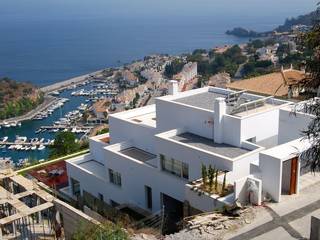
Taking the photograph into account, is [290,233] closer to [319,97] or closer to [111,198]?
[319,97]

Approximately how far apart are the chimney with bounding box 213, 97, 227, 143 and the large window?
168cm

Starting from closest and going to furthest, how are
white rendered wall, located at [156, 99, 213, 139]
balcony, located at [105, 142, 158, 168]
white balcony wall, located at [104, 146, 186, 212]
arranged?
white balcony wall, located at [104, 146, 186, 212]
white rendered wall, located at [156, 99, 213, 139]
balcony, located at [105, 142, 158, 168]

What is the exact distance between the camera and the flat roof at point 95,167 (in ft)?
69.2

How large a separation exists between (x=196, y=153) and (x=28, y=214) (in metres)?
6.15

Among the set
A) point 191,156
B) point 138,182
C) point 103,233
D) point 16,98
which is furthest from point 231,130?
point 16,98

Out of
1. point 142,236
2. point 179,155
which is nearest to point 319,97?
point 142,236

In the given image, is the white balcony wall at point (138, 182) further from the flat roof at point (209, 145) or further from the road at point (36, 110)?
the road at point (36, 110)

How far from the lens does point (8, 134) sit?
91.0 meters

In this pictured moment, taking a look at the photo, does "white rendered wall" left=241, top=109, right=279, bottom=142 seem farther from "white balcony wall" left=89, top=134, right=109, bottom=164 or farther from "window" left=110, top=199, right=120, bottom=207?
"white balcony wall" left=89, top=134, right=109, bottom=164

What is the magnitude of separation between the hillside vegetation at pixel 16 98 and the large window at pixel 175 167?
87683 mm

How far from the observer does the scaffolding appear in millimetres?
15945

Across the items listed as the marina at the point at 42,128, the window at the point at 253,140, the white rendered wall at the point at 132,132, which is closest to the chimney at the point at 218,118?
the window at the point at 253,140

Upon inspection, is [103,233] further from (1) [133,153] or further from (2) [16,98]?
(2) [16,98]

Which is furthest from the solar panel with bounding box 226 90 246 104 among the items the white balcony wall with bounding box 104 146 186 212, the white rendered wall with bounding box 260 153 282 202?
the white rendered wall with bounding box 260 153 282 202
